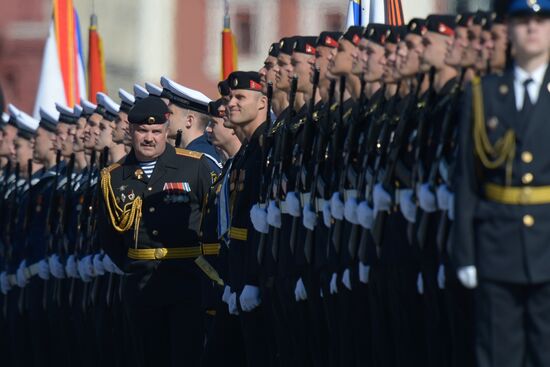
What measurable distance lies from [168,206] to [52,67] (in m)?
7.21

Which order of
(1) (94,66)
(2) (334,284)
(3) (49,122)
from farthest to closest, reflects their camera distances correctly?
(1) (94,66), (3) (49,122), (2) (334,284)

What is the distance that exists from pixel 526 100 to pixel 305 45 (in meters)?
3.35

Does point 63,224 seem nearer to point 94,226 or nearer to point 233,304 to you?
point 94,226

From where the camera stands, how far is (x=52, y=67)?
1972cm

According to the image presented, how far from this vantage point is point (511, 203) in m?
8.56

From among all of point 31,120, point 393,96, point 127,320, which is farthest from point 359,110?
point 31,120

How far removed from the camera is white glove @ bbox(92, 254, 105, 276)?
1401 centimetres

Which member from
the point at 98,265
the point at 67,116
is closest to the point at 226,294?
the point at 98,265

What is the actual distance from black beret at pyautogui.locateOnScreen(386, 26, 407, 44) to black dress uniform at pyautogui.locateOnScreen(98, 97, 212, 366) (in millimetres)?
2731

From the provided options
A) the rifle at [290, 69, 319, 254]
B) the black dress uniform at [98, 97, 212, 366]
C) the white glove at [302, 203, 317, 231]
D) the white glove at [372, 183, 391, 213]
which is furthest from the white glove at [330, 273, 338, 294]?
the black dress uniform at [98, 97, 212, 366]

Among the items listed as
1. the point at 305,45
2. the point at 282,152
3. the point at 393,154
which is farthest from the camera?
the point at 305,45

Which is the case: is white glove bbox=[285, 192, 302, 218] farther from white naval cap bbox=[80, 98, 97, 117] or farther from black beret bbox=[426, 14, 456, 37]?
white naval cap bbox=[80, 98, 97, 117]

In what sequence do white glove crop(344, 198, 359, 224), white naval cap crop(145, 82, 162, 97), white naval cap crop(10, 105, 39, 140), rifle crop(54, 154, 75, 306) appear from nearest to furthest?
white glove crop(344, 198, 359, 224) → white naval cap crop(145, 82, 162, 97) → rifle crop(54, 154, 75, 306) → white naval cap crop(10, 105, 39, 140)

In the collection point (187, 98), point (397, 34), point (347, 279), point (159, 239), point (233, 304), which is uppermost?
point (397, 34)
